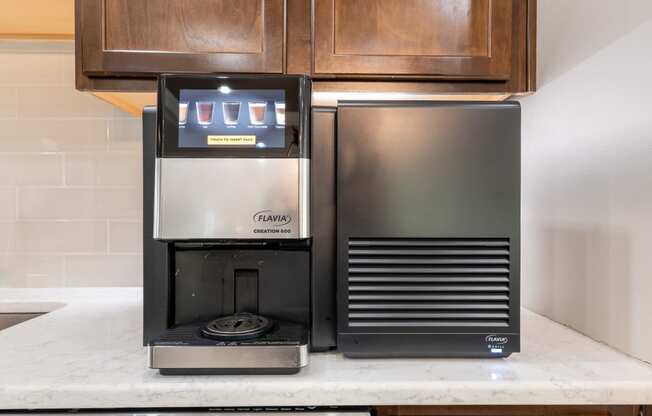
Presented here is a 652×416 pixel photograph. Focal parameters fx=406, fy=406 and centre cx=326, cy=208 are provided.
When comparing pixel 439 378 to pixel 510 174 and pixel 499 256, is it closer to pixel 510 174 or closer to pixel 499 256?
pixel 499 256

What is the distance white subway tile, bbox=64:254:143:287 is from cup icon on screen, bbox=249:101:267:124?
0.89 meters

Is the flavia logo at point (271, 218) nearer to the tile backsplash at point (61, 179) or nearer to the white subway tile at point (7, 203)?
the tile backsplash at point (61, 179)

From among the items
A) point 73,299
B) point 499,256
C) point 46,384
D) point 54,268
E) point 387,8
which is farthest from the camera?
point 54,268

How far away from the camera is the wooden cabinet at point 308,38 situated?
937mm

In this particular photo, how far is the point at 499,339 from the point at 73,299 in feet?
4.00

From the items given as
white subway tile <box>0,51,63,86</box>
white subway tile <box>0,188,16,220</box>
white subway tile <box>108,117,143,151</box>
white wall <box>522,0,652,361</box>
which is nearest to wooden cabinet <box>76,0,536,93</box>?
white wall <box>522,0,652,361</box>

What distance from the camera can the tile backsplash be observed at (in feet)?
4.42

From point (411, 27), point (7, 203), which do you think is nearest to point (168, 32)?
point (411, 27)

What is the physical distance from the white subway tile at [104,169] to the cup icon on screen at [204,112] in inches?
29.6

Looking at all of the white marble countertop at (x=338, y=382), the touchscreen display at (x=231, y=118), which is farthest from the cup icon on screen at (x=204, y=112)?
the white marble countertop at (x=338, y=382)

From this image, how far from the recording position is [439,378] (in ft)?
2.20

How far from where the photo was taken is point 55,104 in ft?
4.43

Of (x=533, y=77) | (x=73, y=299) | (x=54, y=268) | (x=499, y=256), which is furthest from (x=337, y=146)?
(x=54, y=268)

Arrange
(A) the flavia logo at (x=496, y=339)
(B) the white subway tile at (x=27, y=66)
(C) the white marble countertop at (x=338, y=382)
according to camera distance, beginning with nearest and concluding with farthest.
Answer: (C) the white marble countertop at (x=338, y=382) < (A) the flavia logo at (x=496, y=339) < (B) the white subway tile at (x=27, y=66)
